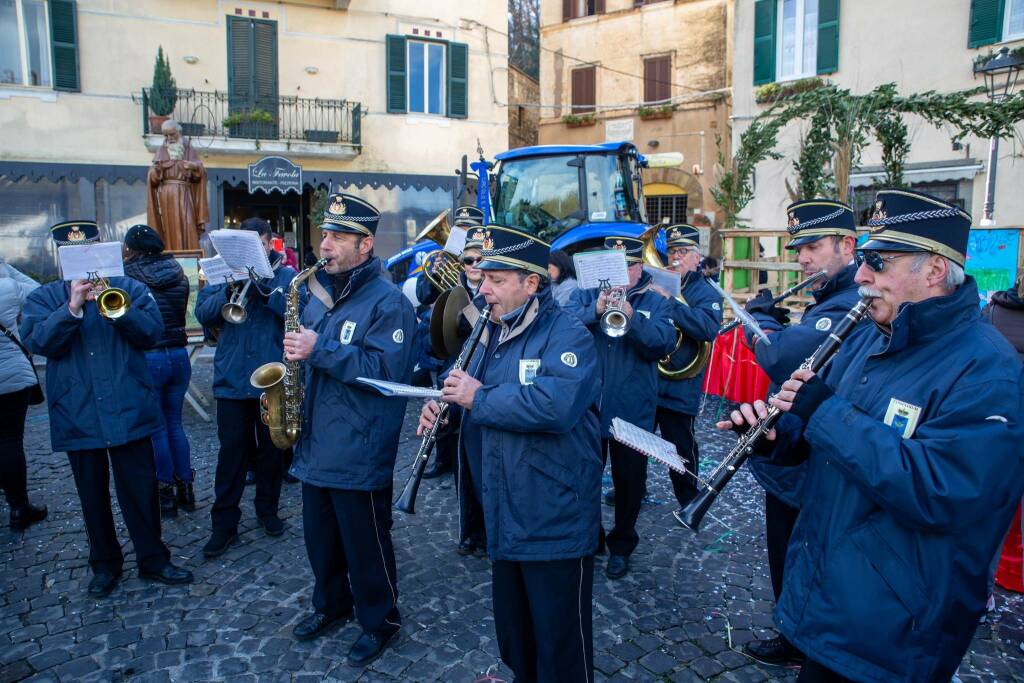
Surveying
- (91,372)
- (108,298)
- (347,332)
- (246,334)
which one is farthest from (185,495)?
(347,332)

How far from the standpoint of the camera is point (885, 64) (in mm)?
14328

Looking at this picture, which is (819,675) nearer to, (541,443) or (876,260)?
(541,443)

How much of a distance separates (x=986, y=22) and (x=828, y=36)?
2.88 metres

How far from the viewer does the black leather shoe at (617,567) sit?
436 cm

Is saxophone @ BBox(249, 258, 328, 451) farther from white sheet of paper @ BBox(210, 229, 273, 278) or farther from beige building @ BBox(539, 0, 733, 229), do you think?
beige building @ BBox(539, 0, 733, 229)

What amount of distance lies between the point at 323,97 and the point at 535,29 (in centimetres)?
1269

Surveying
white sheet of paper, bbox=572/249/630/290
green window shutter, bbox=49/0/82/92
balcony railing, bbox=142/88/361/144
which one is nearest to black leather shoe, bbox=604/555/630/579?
white sheet of paper, bbox=572/249/630/290

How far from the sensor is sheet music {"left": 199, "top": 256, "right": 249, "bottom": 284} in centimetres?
455

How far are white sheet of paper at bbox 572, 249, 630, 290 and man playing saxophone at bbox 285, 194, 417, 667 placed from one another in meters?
1.17

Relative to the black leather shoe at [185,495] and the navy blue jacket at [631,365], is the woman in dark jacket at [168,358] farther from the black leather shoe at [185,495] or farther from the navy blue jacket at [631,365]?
the navy blue jacket at [631,365]

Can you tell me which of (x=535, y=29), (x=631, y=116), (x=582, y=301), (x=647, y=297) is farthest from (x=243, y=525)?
(x=535, y=29)

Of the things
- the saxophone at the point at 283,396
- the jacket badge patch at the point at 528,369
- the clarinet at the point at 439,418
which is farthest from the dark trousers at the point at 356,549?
the jacket badge patch at the point at 528,369

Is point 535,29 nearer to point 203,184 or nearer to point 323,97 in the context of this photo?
point 323,97

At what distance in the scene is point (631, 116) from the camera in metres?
22.2
